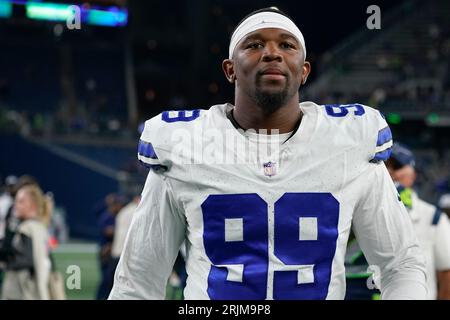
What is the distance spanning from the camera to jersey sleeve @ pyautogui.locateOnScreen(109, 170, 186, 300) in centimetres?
267

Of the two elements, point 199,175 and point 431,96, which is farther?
point 431,96

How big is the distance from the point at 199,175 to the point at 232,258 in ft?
0.81

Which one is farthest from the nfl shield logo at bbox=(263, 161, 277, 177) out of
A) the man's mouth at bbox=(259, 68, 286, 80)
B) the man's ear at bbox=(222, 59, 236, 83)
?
the man's ear at bbox=(222, 59, 236, 83)

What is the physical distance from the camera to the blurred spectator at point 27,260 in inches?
244

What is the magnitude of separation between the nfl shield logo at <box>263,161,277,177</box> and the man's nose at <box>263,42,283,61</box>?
280 mm

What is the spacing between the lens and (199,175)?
2.59 m

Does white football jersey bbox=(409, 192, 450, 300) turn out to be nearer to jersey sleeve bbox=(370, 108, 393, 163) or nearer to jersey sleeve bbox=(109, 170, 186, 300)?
jersey sleeve bbox=(370, 108, 393, 163)

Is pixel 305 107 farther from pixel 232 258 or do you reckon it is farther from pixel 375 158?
pixel 232 258

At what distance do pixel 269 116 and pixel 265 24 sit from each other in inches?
10.0

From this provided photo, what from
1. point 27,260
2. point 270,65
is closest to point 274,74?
point 270,65

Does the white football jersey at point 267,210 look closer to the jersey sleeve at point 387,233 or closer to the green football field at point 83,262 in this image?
the jersey sleeve at point 387,233
